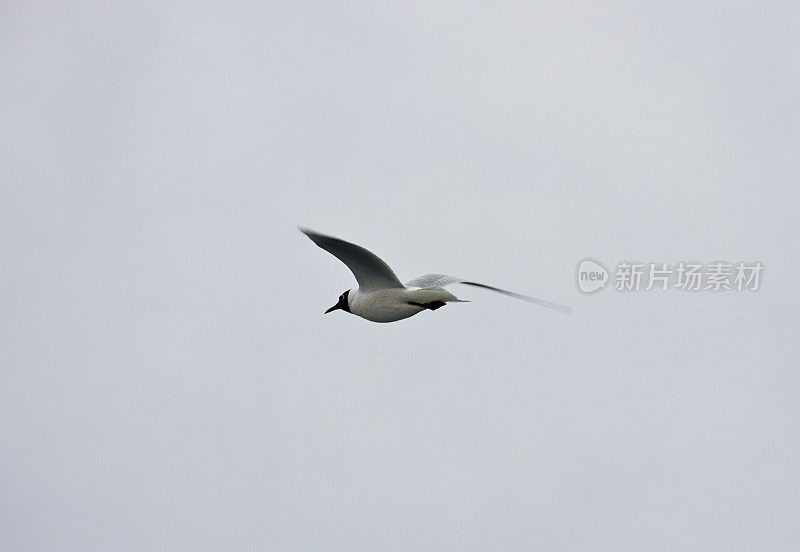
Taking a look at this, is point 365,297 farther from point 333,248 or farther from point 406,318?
point 333,248

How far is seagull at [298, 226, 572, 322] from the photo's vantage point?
37.0 feet

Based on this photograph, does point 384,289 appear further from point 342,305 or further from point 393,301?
point 342,305

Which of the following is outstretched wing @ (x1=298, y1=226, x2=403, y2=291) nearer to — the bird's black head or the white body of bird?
the white body of bird

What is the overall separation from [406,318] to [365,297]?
59 centimetres

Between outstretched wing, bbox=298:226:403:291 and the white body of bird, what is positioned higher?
outstretched wing, bbox=298:226:403:291

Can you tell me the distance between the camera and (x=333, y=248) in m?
11.1

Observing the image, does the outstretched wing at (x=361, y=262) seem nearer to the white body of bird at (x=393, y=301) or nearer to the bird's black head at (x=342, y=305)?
the white body of bird at (x=393, y=301)

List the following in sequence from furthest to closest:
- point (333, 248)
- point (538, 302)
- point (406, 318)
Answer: point (406, 318), point (333, 248), point (538, 302)

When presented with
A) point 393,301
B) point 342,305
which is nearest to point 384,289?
point 393,301

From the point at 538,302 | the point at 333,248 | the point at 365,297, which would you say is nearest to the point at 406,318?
the point at 365,297

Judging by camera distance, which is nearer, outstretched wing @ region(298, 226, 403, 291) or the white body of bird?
outstretched wing @ region(298, 226, 403, 291)

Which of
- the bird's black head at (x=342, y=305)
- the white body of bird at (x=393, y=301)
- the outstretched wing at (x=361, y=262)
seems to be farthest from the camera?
the bird's black head at (x=342, y=305)

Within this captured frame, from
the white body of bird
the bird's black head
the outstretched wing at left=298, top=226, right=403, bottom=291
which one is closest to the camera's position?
the outstretched wing at left=298, top=226, right=403, bottom=291

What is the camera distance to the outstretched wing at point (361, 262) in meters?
10.6
